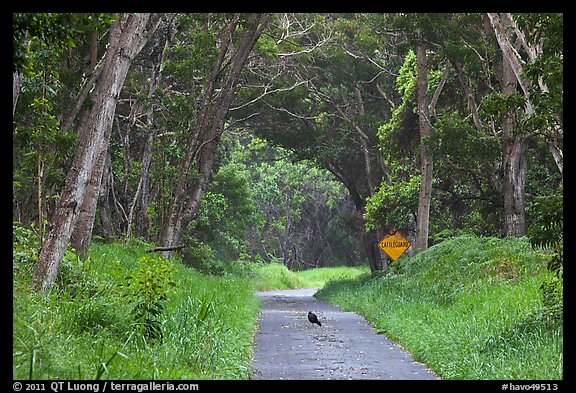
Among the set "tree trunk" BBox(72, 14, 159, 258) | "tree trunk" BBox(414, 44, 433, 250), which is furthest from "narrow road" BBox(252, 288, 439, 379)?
"tree trunk" BBox(414, 44, 433, 250)

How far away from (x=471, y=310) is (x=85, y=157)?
6916 millimetres

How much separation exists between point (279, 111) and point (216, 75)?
11.3m

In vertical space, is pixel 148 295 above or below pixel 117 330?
above

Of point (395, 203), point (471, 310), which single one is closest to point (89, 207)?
point (471, 310)

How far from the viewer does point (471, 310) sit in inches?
586

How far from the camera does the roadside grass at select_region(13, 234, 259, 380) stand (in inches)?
314

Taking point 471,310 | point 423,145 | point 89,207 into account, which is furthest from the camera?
point 423,145

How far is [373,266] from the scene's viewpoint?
38.0 m

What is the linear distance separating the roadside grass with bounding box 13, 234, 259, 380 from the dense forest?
0.84 meters

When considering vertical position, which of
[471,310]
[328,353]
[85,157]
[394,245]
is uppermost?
[85,157]

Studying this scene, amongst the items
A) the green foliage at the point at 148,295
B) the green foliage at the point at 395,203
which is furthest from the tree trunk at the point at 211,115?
the green foliage at the point at 148,295

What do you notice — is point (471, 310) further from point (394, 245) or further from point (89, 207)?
point (394, 245)

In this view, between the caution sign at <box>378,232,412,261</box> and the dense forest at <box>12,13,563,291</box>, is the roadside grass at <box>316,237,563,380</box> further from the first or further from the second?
the dense forest at <box>12,13,563,291</box>

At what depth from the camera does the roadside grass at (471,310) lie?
1028 cm
